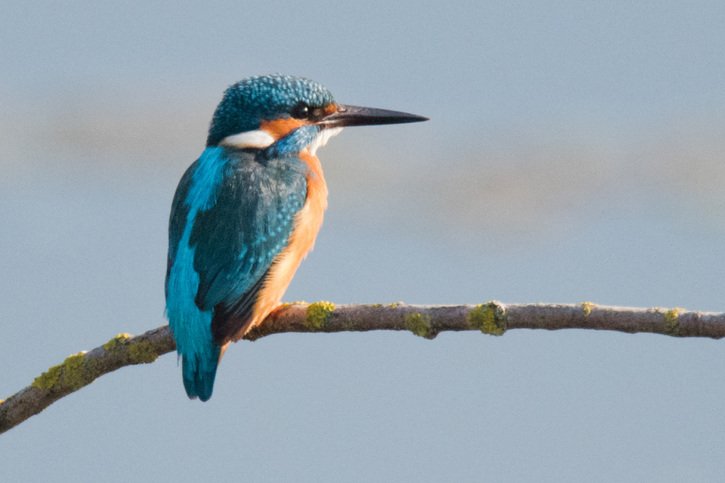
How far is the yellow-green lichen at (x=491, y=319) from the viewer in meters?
2.82

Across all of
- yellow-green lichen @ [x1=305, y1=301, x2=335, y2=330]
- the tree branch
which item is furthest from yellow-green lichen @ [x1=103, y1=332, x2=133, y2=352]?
yellow-green lichen @ [x1=305, y1=301, x2=335, y2=330]

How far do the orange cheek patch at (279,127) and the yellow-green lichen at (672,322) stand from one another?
1878 mm

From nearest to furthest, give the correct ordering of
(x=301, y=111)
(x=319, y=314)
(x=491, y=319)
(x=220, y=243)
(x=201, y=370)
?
(x=491, y=319), (x=319, y=314), (x=201, y=370), (x=220, y=243), (x=301, y=111)

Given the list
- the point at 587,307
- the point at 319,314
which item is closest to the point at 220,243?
the point at 319,314

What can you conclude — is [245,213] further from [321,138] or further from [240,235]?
[321,138]

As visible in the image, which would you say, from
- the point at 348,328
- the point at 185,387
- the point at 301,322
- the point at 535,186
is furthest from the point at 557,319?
the point at 535,186

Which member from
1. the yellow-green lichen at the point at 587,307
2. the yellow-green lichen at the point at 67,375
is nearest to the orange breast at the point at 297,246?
the yellow-green lichen at the point at 67,375

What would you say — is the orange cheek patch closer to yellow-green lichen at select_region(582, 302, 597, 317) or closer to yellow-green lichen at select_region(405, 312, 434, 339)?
yellow-green lichen at select_region(405, 312, 434, 339)

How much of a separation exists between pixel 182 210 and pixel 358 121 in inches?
34.3

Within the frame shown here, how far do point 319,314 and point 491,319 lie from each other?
567mm

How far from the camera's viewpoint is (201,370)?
11.3 ft

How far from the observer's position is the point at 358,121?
4.38 metres

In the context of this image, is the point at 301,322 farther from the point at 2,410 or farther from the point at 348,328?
the point at 2,410

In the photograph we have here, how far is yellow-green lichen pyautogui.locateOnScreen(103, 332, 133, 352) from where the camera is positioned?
3.29 m
